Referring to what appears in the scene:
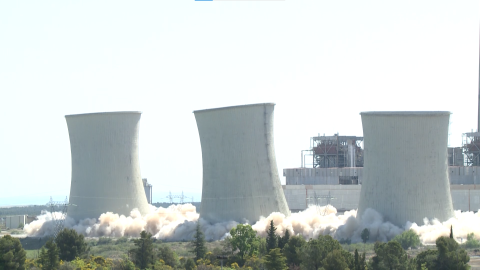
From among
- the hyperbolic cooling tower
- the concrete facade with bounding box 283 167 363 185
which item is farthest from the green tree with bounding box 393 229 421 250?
the hyperbolic cooling tower

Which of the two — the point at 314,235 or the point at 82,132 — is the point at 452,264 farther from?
the point at 82,132

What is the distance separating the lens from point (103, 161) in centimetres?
6625

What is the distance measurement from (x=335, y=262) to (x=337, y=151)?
136 feet

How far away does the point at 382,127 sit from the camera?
2142 inches

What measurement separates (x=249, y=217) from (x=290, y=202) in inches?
585

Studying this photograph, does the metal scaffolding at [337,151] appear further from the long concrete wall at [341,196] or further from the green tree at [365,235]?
the green tree at [365,235]

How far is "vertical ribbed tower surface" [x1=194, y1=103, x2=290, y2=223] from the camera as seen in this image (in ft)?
195

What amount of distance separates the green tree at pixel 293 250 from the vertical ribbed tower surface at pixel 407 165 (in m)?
14.0

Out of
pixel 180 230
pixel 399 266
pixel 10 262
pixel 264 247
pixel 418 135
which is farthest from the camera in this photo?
pixel 180 230

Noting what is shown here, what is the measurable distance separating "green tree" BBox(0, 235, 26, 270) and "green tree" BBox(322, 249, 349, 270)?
13.4 m

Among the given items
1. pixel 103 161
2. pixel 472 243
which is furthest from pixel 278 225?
pixel 103 161

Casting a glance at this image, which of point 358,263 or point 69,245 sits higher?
point 69,245

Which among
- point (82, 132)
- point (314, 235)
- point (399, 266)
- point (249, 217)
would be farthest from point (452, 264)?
point (82, 132)

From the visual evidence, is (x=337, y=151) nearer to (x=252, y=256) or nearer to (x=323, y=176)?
Result: (x=323, y=176)
